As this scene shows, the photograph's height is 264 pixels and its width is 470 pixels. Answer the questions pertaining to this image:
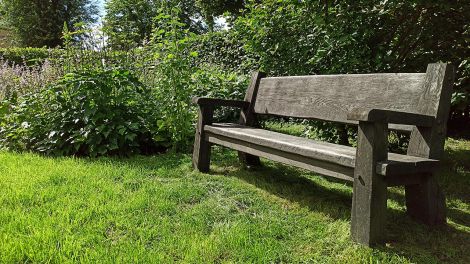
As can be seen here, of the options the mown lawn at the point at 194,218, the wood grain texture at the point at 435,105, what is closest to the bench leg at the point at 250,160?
the mown lawn at the point at 194,218

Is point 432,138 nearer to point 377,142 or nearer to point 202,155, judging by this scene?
point 377,142

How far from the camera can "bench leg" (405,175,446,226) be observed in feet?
7.84

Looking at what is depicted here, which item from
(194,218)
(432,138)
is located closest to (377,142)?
(432,138)

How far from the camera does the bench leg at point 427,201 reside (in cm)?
239

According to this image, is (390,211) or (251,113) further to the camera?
(251,113)

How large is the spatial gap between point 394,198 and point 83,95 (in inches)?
144

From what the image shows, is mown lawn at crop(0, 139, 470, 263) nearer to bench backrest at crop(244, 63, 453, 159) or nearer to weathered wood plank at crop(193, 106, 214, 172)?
weathered wood plank at crop(193, 106, 214, 172)

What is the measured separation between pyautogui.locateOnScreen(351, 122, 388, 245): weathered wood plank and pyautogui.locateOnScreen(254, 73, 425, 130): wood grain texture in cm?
20

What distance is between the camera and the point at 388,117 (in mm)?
2084

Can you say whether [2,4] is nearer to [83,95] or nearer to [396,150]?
[83,95]

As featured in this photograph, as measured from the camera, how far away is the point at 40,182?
10.8ft

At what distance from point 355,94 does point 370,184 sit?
1005 millimetres

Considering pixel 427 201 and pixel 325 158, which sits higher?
pixel 325 158

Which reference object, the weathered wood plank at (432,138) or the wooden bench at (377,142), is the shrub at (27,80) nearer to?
the wooden bench at (377,142)
